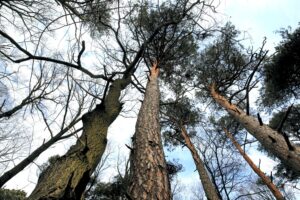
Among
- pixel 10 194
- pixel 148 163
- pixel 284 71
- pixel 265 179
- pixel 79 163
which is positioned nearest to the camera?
pixel 79 163

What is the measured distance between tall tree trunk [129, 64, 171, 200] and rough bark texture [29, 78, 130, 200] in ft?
1.65

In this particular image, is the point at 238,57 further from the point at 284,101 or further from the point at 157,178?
the point at 157,178

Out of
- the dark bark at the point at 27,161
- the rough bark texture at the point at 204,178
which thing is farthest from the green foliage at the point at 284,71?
the dark bark at the point at 27,161

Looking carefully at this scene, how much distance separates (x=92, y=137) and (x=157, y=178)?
839 millimetres

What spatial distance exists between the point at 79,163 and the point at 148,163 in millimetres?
969

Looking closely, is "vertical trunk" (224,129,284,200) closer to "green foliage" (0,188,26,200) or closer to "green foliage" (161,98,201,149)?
"green foliage" (161,98,201,149)

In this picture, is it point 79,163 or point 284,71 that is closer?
point 79,163

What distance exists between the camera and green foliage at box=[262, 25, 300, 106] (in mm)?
9148

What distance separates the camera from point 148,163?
329cm

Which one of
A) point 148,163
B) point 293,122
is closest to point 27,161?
point 148,163

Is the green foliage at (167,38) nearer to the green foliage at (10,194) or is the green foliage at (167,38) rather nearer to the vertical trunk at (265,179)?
the vertical trunk at (265,179)

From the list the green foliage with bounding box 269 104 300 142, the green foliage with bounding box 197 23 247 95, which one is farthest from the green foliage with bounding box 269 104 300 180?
the green foliage with bounding box 197 23 247 95

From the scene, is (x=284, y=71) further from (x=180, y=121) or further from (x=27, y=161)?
(x=27, y=161)

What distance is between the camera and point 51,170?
251 centimetres
